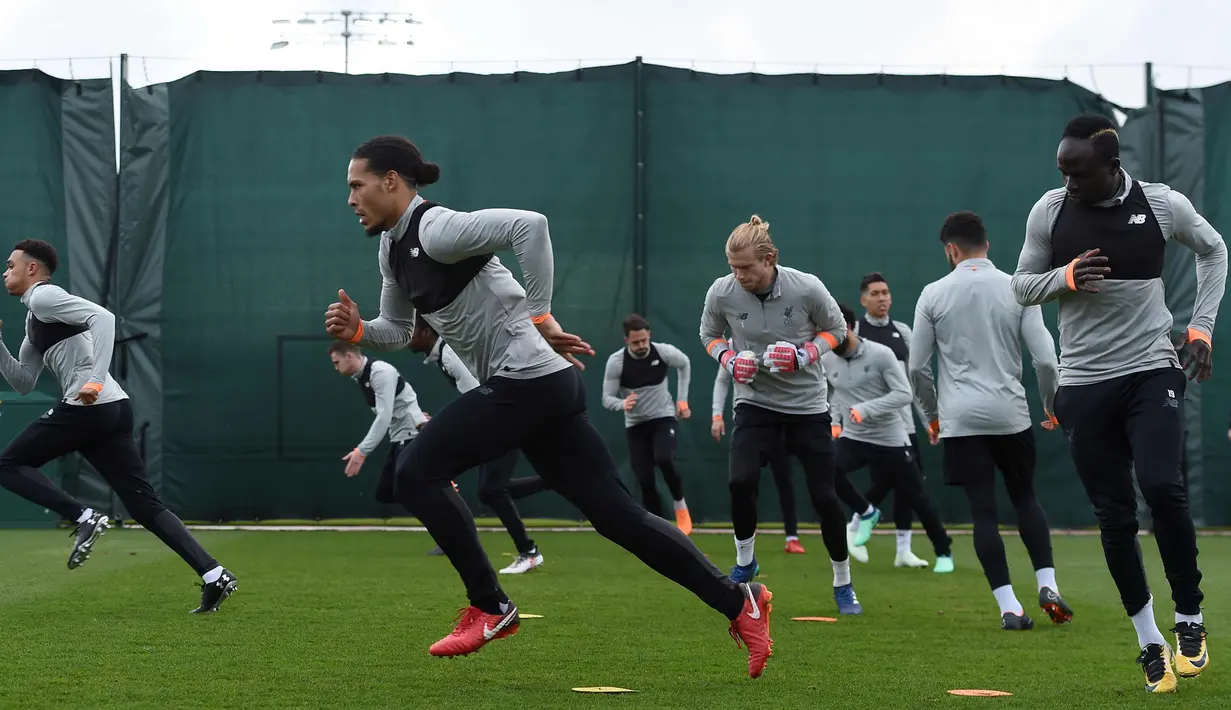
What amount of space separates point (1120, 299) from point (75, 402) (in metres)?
5.11

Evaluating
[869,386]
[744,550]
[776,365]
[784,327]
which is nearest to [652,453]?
[869,386]

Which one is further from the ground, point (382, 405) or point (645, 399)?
point (382, 405)

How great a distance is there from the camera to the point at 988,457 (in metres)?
6.97

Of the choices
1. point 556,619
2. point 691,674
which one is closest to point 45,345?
point 556,619

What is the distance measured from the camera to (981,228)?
7.23m

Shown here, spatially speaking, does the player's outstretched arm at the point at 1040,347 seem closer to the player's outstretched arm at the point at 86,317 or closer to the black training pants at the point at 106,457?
the black training pants at the point at 106,457

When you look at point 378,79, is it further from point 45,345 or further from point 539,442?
point 539,442

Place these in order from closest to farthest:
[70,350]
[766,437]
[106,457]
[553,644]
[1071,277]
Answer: [1071,277] < [553,644] < [766,437] < [106,457] < [70,350]

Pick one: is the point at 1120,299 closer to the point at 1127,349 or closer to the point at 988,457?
the point at 1127,349

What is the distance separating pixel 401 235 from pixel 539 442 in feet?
2.80

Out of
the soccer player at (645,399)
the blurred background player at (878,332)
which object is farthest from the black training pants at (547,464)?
the soccer player at (645,399)

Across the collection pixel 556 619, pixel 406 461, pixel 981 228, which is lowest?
pixel 556 619

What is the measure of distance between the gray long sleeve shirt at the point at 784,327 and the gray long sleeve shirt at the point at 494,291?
236 centimetres

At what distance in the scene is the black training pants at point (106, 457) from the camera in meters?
7.25
